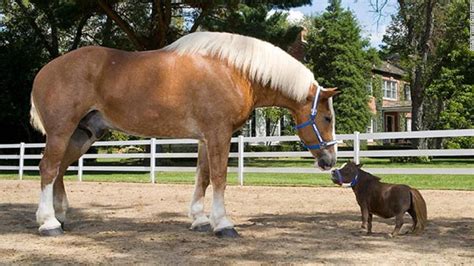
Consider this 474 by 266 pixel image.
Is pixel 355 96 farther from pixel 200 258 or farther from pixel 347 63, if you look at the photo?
pixel 200 258

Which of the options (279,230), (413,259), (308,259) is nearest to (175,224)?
(279,230)

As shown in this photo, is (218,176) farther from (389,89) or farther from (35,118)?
(389,89)

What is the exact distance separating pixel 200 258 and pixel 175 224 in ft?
6.91

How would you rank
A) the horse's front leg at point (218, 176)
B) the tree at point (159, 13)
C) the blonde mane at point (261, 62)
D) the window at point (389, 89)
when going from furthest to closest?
the window at point (389, 89), the tree at point (159, 13), the blonde mane at point (261, 62), the horse's front leg at point (218, 176)

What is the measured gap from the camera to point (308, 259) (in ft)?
14.5

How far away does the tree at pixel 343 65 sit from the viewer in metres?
35.2

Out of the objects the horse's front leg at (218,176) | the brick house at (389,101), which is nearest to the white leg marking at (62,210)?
the horse's front leg at (218,176)

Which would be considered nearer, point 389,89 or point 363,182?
point 363,182

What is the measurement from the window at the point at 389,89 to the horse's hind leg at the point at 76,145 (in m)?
43.2

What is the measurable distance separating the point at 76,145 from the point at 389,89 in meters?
44.9

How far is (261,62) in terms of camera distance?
18.9ft

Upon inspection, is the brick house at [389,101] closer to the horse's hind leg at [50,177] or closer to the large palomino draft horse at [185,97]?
the large palomino draft horse at [185,97]

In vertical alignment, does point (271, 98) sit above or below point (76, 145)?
above

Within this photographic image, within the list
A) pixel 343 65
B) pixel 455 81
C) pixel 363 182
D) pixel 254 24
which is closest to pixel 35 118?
pixel 363 182
